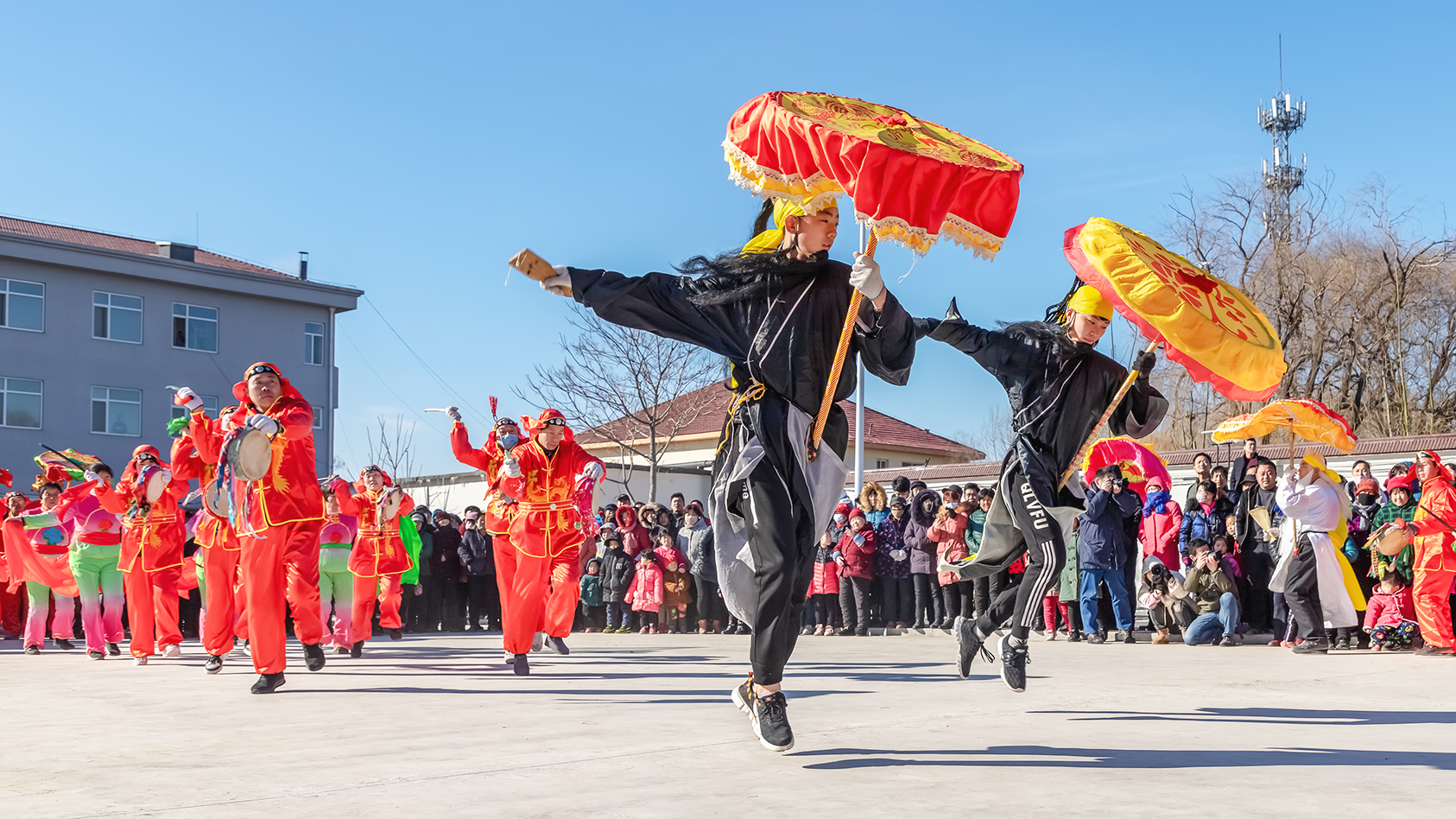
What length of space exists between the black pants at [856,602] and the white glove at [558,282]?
400 inches

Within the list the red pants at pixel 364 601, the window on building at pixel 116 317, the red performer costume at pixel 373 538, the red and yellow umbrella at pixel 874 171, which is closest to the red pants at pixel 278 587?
the red pants at pixel 364 601

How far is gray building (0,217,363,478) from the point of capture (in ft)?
122

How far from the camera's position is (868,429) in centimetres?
5144

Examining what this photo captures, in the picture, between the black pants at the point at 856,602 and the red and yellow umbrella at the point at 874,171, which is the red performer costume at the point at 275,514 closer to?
the red and yellow umbrella at the point at 874,171

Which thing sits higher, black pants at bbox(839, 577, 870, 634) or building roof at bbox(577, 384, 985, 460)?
building roof at bbox(577, 384, 985, 460)

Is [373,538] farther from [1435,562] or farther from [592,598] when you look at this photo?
[1435,562]

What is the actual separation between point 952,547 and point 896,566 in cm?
99

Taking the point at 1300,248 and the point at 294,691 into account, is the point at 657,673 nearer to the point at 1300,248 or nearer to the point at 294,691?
the point at 294,691

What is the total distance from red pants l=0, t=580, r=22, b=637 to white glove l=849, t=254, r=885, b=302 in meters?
13.9

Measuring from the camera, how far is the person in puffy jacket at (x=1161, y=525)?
13008mm

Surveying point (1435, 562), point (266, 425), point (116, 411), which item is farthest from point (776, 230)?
point (116, 411)

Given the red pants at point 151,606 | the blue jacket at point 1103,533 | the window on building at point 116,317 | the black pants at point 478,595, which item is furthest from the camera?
the window on building at point 116,317

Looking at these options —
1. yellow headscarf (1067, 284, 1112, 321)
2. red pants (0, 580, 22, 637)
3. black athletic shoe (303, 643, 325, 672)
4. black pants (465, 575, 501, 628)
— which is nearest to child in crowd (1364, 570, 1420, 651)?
yellow headscarf (1067, 284, 1112, 321)

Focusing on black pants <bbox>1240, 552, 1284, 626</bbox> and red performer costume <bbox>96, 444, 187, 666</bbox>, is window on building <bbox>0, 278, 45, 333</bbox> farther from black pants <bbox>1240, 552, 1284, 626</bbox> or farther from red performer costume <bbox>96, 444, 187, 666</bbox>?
black pants <bbox>1240, 552, 1284, 626</bbox>
